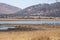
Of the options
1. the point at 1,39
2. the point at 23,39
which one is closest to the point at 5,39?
the point at 1,39

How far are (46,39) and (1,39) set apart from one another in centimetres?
649

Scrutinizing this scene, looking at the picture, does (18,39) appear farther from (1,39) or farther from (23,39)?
(1,39)

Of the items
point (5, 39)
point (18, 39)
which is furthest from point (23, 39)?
point (5, 39)

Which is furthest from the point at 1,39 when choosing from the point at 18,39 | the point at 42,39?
the point at 42,39

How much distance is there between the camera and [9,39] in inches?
1091

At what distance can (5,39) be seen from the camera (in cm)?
2831

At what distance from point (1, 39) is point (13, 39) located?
1.83 m

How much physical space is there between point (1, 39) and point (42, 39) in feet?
19.4

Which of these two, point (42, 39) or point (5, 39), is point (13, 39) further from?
point (42, 39)

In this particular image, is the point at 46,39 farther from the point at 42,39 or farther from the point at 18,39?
the point at 18,39

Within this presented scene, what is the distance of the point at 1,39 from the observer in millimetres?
28188

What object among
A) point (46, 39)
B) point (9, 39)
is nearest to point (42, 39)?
point (46, 39)

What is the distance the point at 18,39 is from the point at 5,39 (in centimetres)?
193

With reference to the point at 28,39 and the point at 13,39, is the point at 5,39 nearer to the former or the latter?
the point at 13,39
